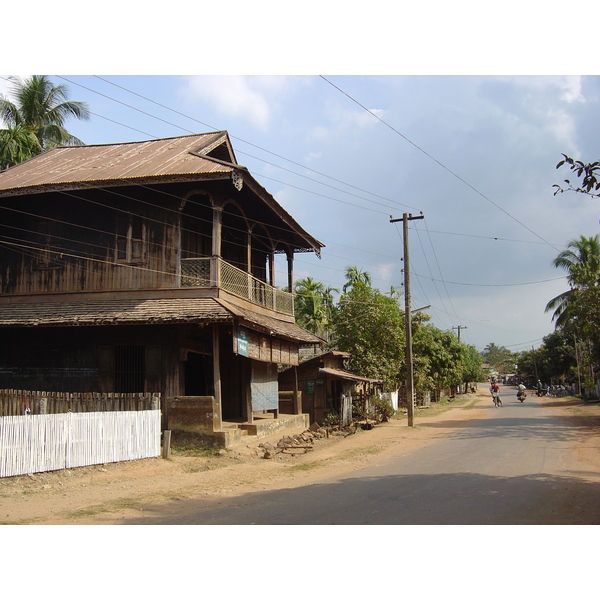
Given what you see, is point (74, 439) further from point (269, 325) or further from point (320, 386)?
point (320, 386)

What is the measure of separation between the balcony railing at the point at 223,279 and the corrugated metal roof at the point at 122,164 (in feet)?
8.28

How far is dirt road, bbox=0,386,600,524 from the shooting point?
821cm

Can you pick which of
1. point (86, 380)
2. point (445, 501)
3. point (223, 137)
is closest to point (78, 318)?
point (86, 380)

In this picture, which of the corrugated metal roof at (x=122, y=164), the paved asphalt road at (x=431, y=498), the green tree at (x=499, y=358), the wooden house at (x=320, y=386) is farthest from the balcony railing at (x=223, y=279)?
the green tree at (x=499, y=358)

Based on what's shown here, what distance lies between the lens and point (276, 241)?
2102 cm

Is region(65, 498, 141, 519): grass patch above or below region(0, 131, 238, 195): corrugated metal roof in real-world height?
below

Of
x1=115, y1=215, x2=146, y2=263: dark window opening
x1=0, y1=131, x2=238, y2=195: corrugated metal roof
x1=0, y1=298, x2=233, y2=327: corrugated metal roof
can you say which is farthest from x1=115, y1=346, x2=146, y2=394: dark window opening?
x1=0, y1=131, x2=238, y2=195: corrugated metal roof

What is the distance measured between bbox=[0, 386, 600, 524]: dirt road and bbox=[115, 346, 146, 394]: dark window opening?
285 cm

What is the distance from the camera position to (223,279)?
15672 mm

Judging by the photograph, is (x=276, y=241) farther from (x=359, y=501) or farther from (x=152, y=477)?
(x=359, y=501)

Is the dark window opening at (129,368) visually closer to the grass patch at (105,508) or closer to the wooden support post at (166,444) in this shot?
the wooden support post at (166,444)

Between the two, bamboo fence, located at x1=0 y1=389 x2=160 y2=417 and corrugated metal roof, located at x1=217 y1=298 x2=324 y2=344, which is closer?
bamboo fence, located at x1=0 y1=389 x2=160 y2=417

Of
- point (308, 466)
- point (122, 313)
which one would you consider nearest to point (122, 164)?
point (122, 313)

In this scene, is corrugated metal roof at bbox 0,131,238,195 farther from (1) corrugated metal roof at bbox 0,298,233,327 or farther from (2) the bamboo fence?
(2) the bamboo fence
